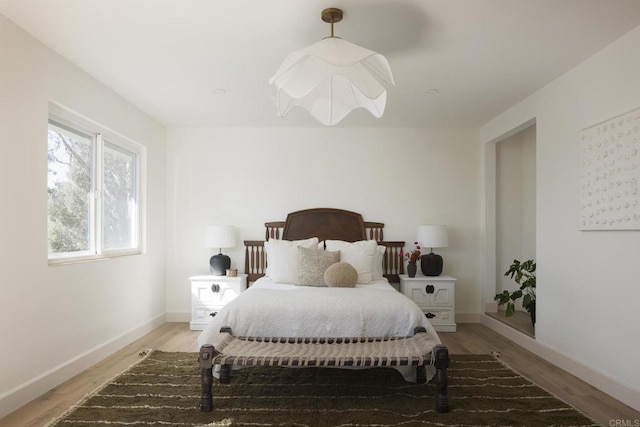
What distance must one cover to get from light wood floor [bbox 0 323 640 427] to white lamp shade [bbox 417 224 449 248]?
1.00 metres

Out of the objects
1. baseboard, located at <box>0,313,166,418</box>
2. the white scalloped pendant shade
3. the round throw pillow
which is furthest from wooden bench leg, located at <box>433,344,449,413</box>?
baseboard, located at <box>0,313,166,418</box>

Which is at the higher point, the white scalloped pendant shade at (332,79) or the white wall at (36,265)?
the white scalloped pendant shade at (332,79)

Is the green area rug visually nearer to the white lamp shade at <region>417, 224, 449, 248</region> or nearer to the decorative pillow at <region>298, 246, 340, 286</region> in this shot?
the decorative pillow at <region>298, 246, 340, 286</region>

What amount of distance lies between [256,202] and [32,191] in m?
2.58

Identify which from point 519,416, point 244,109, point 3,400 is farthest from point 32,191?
point 519,416

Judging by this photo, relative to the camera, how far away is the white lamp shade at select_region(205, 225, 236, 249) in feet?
15.1

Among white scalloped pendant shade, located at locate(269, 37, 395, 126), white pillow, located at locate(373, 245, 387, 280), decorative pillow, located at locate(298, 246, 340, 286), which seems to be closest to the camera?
white scalloped pendant shade, located at locate(269, 37, 395, 126)

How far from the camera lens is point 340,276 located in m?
3.64

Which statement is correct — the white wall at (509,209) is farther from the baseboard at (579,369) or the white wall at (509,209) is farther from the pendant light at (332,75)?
the pendant light at (332,75)

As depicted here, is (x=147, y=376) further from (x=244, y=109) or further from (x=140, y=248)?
(x=244, y=109)

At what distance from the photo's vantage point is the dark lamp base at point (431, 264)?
4.63m

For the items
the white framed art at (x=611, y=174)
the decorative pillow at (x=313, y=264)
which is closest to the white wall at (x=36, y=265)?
the decorative pillow at (x=313, y=264)

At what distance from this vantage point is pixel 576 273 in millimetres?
3135

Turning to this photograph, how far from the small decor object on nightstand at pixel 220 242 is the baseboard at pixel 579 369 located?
3.20 metres
